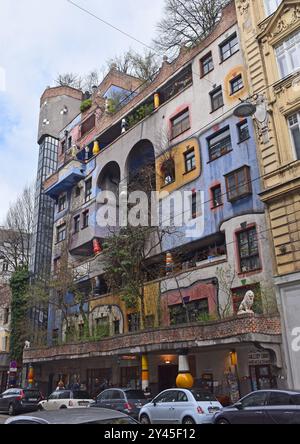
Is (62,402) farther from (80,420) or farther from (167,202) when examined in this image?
(80,420)

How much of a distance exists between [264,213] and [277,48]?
862 centimetres

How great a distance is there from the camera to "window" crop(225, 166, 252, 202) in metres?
21.5

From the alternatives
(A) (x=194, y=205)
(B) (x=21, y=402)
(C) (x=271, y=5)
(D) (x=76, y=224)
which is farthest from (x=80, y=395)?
(C) (x=271, y=5)

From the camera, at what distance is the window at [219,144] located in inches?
952

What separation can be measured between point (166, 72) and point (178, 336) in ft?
66.6

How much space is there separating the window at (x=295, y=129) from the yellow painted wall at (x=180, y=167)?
670 cm

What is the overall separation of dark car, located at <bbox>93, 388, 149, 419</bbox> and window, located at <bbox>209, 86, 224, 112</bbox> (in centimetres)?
1655

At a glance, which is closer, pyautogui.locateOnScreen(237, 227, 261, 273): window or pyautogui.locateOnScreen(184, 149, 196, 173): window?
pyautogui.locateOnScreen(237, 227, 261, 273): window

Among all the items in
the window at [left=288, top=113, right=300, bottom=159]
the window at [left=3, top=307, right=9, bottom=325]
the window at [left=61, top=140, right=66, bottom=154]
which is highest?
the window at [left=61, top=140, right=66, bottom=154]

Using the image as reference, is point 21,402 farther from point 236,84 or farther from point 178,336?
point 236,84

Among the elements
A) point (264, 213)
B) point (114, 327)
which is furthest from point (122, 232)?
point (264, 213)

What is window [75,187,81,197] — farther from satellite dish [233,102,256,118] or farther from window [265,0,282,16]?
satellite dish [233,102,256,118]

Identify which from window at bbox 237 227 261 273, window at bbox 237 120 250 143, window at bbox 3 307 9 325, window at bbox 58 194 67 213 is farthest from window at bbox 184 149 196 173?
window at bbox 3 307 9 325

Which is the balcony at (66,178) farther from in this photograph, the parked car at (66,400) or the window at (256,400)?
the window at (256,400)
